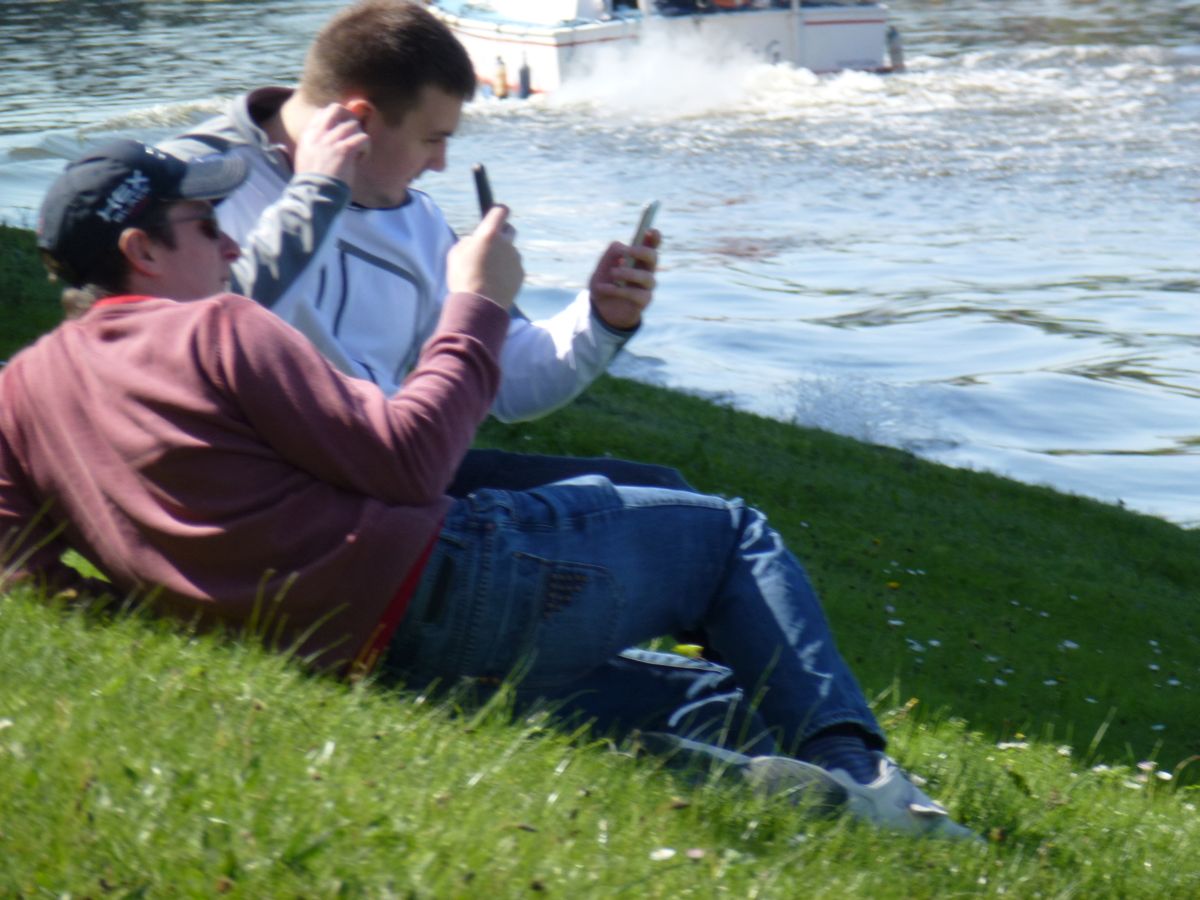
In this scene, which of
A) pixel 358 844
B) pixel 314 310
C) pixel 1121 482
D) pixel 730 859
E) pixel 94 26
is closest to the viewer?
pixel 358 844

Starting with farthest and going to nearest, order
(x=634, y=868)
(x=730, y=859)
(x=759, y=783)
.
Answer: (x=759, y=783) < (x=730, y=859) < (x=634, y=868)

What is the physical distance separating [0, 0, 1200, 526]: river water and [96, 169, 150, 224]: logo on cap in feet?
38.0

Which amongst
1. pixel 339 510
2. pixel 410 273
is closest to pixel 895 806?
pixel 339 510

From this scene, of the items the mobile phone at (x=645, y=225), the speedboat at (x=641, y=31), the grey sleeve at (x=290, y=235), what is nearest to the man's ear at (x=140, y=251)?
the grey sleeve at (x=290, y=235)

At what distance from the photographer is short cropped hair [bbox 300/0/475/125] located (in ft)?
12.9

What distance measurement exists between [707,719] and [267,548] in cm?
118

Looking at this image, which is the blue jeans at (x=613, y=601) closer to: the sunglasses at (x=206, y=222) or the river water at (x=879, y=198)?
the sunglasses at (x=206, y=222)

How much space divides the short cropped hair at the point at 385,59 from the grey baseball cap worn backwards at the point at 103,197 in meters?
0.74

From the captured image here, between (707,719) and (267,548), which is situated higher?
(267,548)

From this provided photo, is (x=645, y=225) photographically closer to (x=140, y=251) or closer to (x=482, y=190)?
(x=482, y=190)

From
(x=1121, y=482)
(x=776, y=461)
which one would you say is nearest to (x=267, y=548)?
(x=776, y=461)

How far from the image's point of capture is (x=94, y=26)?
161 ft

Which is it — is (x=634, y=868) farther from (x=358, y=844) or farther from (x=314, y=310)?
(x=314, y=310)

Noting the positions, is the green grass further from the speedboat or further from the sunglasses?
the speedboat
